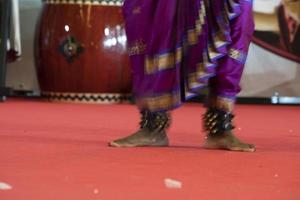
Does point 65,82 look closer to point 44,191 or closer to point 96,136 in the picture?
point 96,136

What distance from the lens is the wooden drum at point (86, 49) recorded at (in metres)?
4.75

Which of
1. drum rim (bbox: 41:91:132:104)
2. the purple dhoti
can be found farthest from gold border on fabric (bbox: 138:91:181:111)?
drum rim (bbox: 41:91:132:104)

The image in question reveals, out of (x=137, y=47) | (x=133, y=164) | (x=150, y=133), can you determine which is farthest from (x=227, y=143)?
(x=133, y=164)

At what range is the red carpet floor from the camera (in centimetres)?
141

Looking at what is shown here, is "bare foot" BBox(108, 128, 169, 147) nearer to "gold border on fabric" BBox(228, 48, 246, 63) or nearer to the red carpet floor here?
the red carpet floor

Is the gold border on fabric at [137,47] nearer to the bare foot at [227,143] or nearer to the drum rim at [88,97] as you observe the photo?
the bare foot at [227,143]

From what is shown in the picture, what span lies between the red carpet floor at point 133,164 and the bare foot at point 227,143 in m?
0.05

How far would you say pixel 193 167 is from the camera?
180 cm

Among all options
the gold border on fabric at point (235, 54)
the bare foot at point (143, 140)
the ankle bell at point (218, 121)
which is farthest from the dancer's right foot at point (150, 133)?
the gold border on fabric at point (235, 54)

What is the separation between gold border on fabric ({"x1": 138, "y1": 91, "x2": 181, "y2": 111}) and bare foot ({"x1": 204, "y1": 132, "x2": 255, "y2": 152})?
0.64 ft

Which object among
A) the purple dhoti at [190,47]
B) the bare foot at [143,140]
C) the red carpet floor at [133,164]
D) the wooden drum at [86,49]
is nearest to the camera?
the red carpet floor at [133,164]

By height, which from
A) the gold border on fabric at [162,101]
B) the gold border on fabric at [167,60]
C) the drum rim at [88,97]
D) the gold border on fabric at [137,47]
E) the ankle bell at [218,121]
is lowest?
the drum rim at [88,97]

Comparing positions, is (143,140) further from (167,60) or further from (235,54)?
(235,54)

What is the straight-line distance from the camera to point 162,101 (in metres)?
2.19
